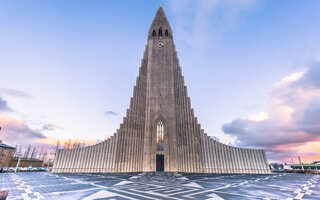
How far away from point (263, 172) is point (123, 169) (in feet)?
81.1

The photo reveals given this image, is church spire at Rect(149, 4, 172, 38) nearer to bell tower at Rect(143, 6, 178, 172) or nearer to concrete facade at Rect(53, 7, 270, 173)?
bell tower at Rect(143, 6, 178, 172)

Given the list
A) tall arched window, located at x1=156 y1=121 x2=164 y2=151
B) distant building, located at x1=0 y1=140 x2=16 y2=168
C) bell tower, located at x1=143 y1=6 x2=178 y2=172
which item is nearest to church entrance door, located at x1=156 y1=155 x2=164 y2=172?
bell tower, located at x1=143 y1=6 x2=178 y2=172

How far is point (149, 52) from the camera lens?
3472cm

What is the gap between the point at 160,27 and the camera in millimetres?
37250

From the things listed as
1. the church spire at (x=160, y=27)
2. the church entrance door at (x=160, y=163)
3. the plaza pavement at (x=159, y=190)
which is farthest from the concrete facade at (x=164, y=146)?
the plaza pavement at (x=159, y=190)

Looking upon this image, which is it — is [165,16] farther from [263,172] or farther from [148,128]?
[263,172]

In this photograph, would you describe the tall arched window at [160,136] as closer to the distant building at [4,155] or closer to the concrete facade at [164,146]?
the concrete facade at [164,146]

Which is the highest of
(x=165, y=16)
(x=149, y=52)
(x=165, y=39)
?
(x=165, y=16)

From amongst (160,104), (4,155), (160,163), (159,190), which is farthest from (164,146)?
(4,155)

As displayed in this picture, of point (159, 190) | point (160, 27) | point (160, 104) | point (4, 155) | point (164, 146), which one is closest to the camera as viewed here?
point (159, 190)

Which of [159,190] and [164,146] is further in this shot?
[164,146]

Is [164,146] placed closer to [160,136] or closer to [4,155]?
[160,136]

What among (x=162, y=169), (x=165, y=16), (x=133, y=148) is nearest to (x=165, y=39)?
(x=165, y=16)

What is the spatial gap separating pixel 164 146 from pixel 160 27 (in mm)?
30705
